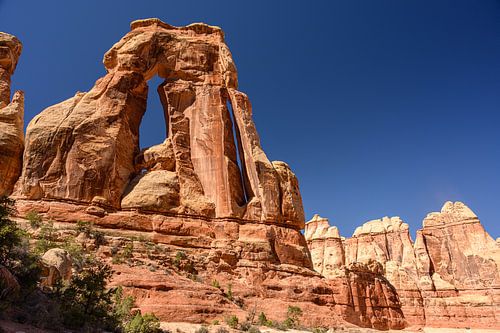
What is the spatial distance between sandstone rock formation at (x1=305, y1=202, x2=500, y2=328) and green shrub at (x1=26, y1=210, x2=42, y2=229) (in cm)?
4827

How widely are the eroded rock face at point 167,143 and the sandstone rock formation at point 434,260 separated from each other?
3618cm

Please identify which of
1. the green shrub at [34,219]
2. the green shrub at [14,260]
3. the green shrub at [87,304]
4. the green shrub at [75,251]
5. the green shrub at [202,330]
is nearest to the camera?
the green shrub at [14,260]

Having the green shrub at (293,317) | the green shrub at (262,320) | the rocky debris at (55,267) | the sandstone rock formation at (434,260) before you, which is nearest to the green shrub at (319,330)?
the green shrub at (293,317)

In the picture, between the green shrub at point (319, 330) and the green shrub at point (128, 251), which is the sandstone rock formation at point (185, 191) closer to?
the green shrub at point (128, 251)

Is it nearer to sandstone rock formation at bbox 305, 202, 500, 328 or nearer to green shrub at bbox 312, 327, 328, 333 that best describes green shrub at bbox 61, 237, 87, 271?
green shrub at bbox 312, 327, 328, 333

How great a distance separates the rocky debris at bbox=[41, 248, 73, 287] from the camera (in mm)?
17547

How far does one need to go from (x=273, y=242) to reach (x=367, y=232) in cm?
6176

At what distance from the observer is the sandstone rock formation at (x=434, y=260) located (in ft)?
212

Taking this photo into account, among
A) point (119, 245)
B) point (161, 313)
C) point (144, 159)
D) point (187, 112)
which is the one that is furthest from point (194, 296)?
point (187, 112)

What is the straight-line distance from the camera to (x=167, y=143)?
118 ft

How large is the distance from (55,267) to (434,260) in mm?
78229

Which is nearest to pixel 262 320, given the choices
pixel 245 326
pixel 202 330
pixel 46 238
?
pixel 245 326

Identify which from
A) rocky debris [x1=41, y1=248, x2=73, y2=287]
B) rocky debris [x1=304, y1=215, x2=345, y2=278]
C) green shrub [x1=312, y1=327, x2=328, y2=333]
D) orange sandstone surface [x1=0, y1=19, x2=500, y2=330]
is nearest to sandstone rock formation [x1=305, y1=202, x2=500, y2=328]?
rocky debris [x1=304, y1=215, x2=345, y2=278]

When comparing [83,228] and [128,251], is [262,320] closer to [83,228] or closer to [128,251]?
[128,251]
